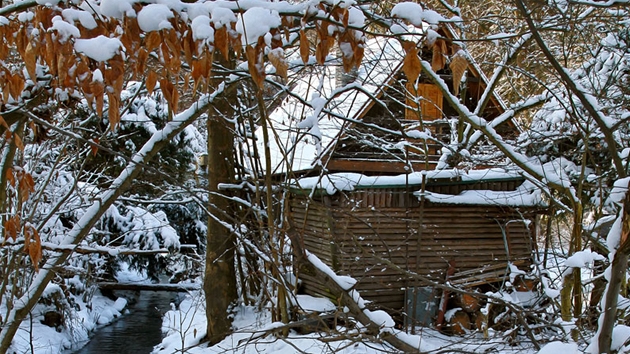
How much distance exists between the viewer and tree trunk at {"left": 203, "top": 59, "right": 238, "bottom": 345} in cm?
835

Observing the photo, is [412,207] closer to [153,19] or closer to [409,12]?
[409,12]

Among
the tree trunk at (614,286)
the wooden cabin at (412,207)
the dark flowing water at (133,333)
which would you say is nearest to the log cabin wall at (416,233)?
the wooden cabin at (412,207)

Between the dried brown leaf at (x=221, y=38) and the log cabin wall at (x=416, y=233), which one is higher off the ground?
the dried brown leaf at (x=221, y=38)

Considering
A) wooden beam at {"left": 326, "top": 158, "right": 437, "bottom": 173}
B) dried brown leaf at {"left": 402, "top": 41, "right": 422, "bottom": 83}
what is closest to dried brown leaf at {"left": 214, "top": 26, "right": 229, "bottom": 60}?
dried brown leaf at {"left": 402, "top": 41, "right": 422, "bottom": 83}

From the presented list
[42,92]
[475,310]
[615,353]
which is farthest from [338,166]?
[615,353]

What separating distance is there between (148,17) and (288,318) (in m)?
5.76

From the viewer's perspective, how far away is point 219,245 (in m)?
8.36

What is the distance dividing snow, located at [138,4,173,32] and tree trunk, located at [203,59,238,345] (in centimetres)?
586

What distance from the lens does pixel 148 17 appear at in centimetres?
236

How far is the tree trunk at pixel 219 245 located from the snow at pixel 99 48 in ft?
19.5

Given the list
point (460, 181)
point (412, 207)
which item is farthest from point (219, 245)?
point (460, 181)

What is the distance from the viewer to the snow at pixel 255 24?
Answer: 249cm

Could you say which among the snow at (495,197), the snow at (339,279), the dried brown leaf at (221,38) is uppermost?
the dried brown leaf at (221,38)

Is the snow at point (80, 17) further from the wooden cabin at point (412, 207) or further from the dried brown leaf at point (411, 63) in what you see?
the wooden cabin at point (412, 207)
